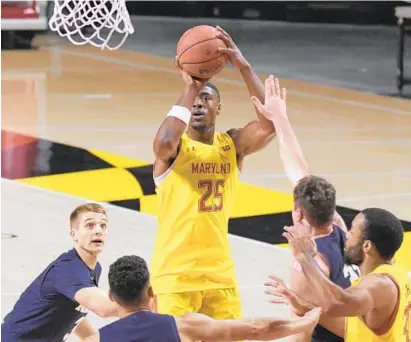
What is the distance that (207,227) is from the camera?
6184 mm

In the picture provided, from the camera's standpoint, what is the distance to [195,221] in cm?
617

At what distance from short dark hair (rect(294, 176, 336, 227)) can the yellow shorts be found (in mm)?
797

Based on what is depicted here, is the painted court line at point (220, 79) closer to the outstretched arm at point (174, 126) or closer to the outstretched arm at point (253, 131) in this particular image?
the outstretched arm at point (253, 131)

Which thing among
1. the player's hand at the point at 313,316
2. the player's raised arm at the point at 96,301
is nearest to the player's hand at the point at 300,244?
the player's hand at the point at 313,316

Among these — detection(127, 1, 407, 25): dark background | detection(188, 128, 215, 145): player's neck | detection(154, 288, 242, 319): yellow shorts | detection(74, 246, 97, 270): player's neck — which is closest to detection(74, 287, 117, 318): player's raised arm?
detection(74, 246, 97, 270): player's neck

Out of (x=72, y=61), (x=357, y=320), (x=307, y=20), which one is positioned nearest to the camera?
(x=357, y=320)

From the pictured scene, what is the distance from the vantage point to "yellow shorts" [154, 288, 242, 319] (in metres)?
6.05

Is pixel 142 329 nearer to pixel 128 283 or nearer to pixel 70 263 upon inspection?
pixel 128 283

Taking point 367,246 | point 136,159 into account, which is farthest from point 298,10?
point 367,246

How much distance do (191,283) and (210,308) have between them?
0.17m

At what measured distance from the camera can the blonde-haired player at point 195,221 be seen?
6117 mm

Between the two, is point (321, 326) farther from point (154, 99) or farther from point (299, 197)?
point (154, 99)

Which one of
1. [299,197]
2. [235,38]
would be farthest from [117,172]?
[235,38]

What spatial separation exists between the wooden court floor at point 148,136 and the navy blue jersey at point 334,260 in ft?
10.2
